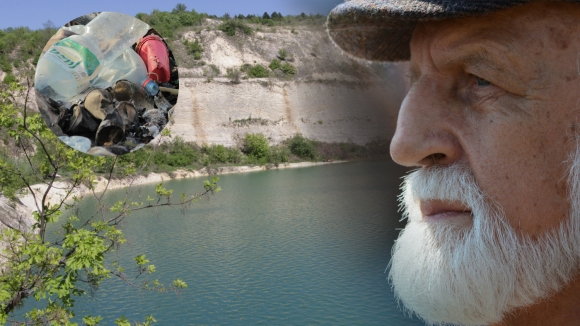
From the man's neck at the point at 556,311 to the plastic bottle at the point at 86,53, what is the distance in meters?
2.71

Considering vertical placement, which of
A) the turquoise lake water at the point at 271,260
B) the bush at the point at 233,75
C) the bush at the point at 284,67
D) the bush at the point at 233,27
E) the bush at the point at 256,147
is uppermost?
the bush at the point at 233,27

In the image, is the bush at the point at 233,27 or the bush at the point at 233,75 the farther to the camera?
the bush at the point at 233,27

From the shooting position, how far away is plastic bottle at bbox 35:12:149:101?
289 centimetres

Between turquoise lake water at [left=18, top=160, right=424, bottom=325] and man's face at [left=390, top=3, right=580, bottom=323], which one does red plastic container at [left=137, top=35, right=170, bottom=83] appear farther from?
man's face at [left=390, top=3, right=580, bottom=323]

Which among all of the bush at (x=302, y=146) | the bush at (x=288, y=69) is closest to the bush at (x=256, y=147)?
the bush at (x=302, y=146)

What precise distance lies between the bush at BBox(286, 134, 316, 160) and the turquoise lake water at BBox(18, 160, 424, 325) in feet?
41.7

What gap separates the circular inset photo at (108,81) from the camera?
9.55 feet

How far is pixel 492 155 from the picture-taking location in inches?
23.8

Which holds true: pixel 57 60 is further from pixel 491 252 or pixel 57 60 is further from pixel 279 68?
pixel 279 68

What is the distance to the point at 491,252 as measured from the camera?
2.05ft

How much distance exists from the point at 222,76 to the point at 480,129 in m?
37.8

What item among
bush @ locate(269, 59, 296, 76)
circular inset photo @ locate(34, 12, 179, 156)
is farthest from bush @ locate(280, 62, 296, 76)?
circular inset photo @ locate(34, 12, 179, 156)

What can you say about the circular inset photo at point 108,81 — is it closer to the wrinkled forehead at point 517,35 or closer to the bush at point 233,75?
the wrinkled forehead at point 517,35

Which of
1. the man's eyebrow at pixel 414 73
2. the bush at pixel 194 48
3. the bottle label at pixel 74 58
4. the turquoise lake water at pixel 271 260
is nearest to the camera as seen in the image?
the man's eyebrow at pixel 414 73
